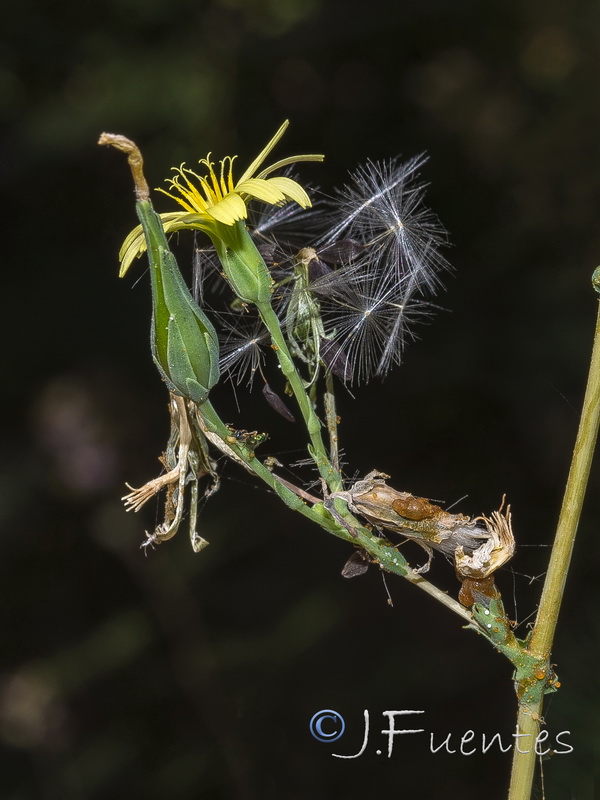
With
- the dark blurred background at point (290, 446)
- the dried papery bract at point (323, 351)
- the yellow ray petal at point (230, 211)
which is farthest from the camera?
the dark blurred background at point (290, 446)

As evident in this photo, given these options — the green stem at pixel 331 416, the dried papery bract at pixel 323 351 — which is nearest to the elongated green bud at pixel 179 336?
the dried papery bract at pixel 323 351

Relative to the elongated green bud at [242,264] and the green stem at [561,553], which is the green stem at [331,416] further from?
the green stem at [561,553]

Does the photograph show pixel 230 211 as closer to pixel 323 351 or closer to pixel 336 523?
pixel 323 351

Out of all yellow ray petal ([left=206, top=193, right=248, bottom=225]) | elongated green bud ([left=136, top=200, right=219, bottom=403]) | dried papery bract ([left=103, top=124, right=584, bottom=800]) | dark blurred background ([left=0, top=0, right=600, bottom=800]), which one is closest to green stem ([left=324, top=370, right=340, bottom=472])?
dried papery bract ([left=103, top=124, right=584, bottom=800])

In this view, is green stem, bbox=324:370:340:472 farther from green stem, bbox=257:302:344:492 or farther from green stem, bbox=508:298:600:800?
green stem, bbox=508:298:600:800

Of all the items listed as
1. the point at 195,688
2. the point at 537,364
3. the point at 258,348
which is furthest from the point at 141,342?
the point at 258,348

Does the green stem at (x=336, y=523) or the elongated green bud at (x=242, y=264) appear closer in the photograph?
the green stem at (x=336, y=523)

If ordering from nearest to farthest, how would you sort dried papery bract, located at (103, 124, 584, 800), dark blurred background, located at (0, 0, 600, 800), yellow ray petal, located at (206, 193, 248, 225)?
1. dried papery bract, located at (103, 124, 584, 800)
2. yellow ray petal, located at (206, 193, 248, 225)
3. dark blurred background, located at (0, 0, 600, 800)
